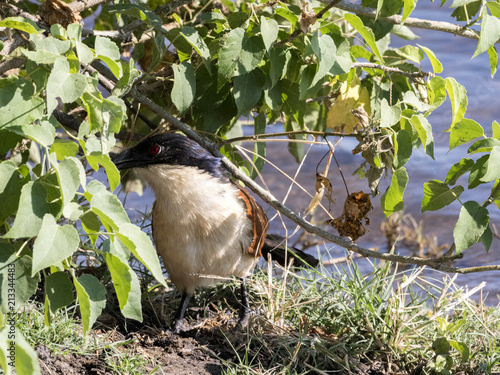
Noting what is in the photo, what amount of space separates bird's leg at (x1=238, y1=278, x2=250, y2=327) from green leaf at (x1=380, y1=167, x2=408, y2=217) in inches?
42.9

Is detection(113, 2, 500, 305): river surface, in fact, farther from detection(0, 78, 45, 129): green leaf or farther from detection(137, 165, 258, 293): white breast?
detection(0, 78, 45, 129): green leaf

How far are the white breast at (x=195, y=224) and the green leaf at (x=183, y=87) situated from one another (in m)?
0.64

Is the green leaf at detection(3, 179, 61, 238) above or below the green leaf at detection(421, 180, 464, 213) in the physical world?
above

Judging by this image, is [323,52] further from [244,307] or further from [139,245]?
[244,307]

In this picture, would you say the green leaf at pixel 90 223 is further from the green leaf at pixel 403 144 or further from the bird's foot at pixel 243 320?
the bird's foot at pixel 243 320

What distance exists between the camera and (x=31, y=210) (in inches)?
70.9

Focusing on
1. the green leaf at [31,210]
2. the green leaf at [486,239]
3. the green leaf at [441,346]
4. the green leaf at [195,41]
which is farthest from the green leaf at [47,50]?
the green leaf at [441,346]

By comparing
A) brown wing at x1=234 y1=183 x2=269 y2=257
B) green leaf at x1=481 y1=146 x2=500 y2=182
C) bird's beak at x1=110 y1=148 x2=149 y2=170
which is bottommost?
brown wing at x1=234 y1=183 x2=269 y2=257

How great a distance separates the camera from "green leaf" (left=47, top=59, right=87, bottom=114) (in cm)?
180

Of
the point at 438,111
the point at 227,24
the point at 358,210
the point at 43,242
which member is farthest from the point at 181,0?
the point at 438,111

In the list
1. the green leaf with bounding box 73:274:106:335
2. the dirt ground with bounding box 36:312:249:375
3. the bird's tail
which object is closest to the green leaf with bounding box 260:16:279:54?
the green leaf with bounding box 73:274:106:335

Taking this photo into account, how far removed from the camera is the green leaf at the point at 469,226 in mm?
2398

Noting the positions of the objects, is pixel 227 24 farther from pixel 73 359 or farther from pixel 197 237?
pixel 73 359

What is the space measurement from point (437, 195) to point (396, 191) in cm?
19
